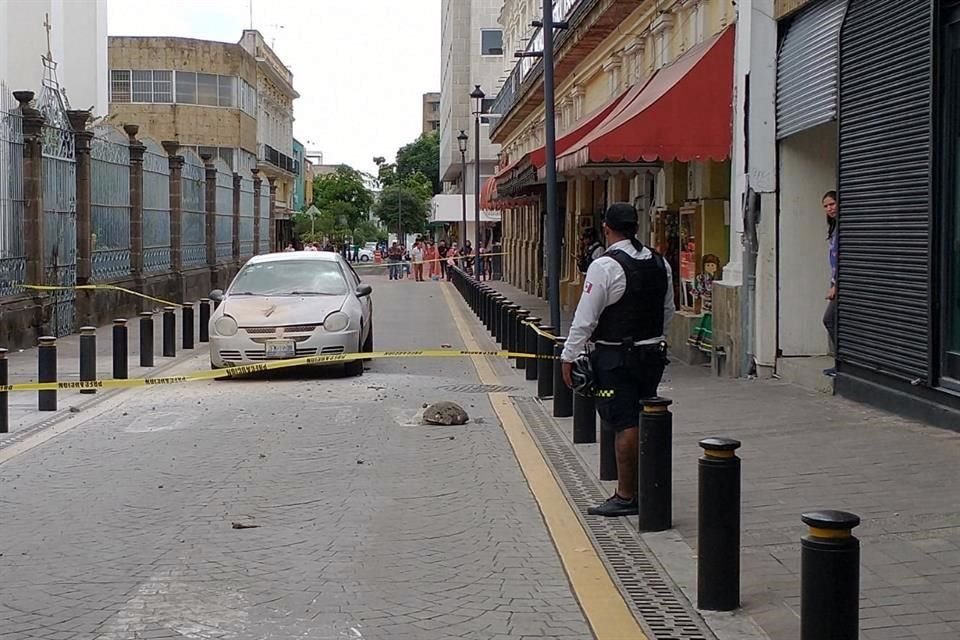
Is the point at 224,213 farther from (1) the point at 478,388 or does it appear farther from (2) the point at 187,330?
(1) the point at 478,388

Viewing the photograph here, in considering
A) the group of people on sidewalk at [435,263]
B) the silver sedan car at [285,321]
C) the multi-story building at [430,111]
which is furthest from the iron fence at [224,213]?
the multi-story building at [430,111]

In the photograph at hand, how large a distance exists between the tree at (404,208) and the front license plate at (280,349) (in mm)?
81791

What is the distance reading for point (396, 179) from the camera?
120 metres

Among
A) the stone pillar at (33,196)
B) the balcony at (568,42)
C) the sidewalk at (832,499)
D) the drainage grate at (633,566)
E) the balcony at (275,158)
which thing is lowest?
the drainage grate at (633,566)

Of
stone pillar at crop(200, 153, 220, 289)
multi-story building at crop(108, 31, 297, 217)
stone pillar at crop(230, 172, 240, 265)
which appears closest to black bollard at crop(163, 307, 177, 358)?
stone pillar at crop(200, 153, 220, 289)

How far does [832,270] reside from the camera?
521 inches

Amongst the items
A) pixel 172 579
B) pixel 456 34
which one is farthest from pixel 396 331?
pixel 456 34

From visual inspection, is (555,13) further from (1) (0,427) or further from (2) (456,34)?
(2) (456,34)

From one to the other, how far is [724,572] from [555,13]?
26.6m

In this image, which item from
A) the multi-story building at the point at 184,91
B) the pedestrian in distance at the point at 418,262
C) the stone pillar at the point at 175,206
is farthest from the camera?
the multi-story building at the point at 184,91

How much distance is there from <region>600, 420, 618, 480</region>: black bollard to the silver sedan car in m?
6.85

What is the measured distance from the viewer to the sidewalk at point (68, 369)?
487 inches

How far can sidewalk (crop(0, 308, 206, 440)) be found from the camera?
12.4 meters

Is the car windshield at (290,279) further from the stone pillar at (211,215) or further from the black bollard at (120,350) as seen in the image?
the stone pillar at (211,215)
